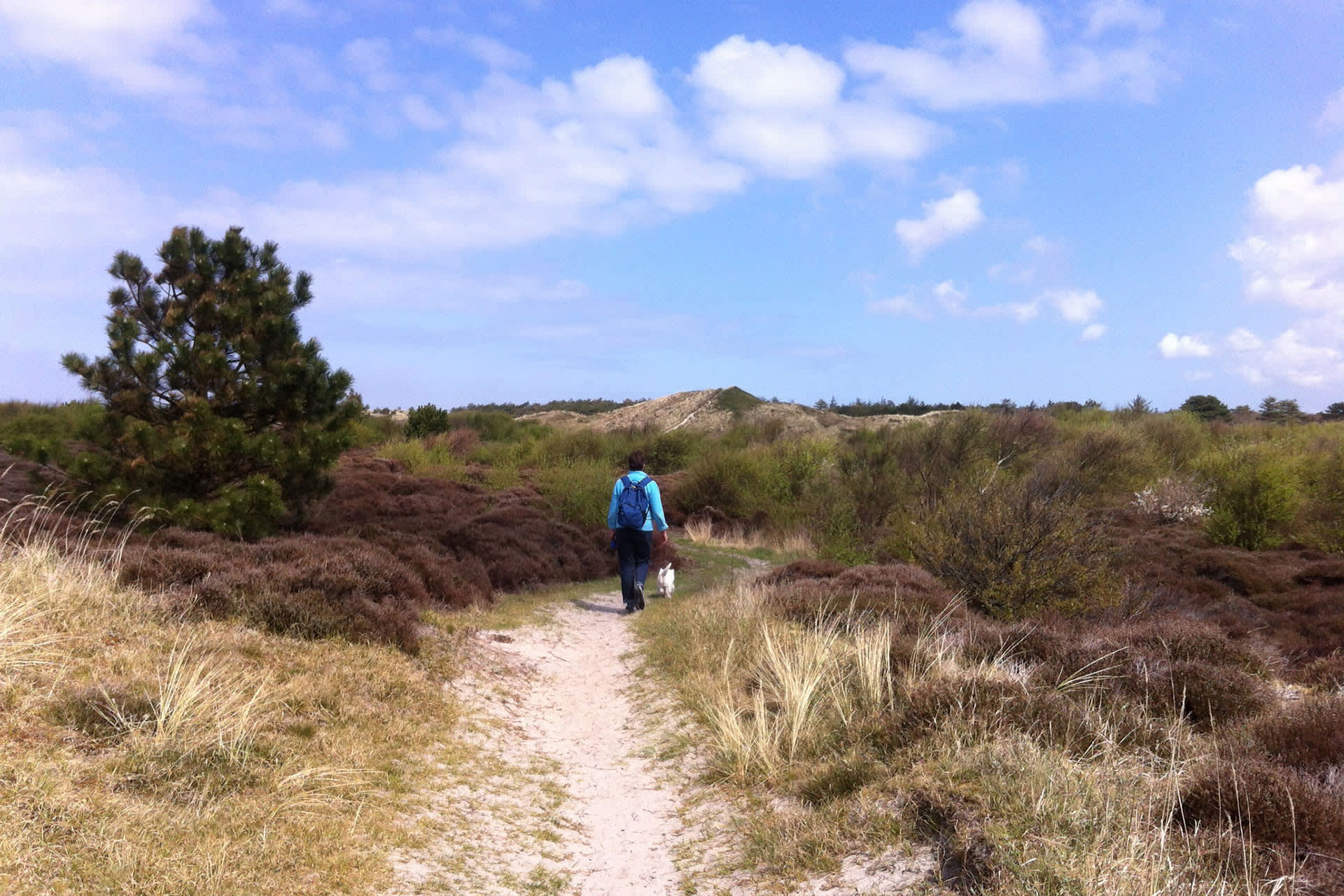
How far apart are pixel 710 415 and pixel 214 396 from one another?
5299 cm

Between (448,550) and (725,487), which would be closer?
(448,550)

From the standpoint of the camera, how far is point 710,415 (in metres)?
65.1

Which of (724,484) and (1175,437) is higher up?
(1175,437)

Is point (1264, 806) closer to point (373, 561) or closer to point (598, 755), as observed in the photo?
point (598, 755)

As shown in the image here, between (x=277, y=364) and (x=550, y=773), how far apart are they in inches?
375

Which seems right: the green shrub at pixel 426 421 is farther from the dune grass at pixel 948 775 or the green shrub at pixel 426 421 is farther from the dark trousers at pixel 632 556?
the dune grass at pixel 948 775

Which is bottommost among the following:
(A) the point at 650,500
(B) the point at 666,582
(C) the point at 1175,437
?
(B) the point at 666,582

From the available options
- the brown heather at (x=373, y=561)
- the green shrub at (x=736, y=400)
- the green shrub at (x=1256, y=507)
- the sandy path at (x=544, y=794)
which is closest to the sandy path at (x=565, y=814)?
the sandy path at (x=544, y=794)

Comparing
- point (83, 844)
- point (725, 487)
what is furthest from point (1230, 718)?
point (725, 487)

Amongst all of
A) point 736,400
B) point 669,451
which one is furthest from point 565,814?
point 736,400

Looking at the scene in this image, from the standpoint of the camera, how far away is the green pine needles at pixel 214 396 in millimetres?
12430

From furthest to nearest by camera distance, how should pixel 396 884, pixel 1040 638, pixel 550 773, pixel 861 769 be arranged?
pixel 1040 638
pixel 550 773
pixel 861 769
pixel 396 884

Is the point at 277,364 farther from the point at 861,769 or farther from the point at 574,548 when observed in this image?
the point at 861,769

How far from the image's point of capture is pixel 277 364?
13320 millimetres
